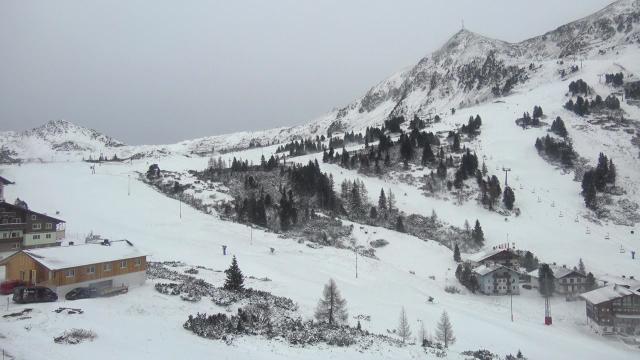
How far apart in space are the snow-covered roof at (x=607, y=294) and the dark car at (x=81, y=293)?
166 ft

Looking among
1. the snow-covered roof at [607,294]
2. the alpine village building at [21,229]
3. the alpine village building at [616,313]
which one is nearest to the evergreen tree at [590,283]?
the snow-covered roof at [607,294]

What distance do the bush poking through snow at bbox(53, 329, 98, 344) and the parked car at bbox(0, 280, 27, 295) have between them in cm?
1188

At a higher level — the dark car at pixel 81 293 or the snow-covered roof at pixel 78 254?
the snow-covered roof at pixel 78 254

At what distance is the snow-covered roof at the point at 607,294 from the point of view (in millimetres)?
51031

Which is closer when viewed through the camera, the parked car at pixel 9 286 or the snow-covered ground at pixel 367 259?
the snow-covered ground at pixel 367 259

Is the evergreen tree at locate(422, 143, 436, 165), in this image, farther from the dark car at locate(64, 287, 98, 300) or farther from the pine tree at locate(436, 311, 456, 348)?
the dark car at locate(64, 287, 98, 300)

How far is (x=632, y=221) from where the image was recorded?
91938 mm

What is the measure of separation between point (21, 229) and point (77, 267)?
69.9 ft

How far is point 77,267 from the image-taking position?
110 ft

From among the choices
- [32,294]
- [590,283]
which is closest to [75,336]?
[32,294]

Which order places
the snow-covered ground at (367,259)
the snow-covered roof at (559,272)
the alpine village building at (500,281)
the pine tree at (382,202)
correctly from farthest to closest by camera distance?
the pine tree at (382,202)
the alpine village building at (500,281)
the snow-covered roof at (559,272)
the snow-covered ground at (367,259)

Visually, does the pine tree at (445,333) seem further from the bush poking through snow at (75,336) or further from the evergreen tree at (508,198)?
the evergreen tree at (508,198)

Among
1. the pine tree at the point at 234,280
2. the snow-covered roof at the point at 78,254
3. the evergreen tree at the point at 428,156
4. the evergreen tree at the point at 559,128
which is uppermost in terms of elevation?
the evergreen tree at the point at 559,128

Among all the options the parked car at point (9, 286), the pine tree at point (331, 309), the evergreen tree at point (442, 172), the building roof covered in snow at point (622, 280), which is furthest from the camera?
the evergreen tree at point (442, 172)
